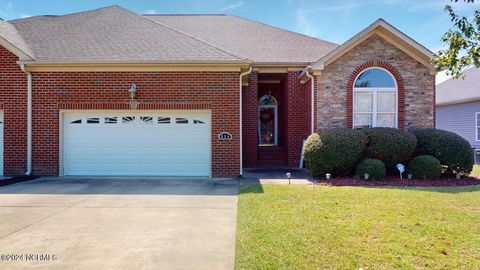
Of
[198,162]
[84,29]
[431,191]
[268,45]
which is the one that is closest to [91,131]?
[198,162]

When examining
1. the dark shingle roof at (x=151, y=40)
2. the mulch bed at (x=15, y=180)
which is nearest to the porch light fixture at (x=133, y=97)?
the dark shingle roof at (x=151, y=40)

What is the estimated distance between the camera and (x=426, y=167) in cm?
1045

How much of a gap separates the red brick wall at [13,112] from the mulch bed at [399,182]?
9.69 meters

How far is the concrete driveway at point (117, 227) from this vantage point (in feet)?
14.0

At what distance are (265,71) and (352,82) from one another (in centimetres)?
368

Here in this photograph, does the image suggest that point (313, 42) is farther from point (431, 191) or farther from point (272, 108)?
point (431, 191)

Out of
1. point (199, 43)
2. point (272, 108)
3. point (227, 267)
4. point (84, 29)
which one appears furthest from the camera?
point (272, 108)

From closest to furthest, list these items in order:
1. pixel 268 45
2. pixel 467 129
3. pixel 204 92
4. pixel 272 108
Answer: pixel 204 92 → pixel 268 45 → pixel 272 108 → pixel 467 129

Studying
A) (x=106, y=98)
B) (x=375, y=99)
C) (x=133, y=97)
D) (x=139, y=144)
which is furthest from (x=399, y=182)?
(x=106, y=98)

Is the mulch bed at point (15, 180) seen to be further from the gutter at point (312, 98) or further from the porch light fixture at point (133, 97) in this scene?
the gutter at point (312, 98)

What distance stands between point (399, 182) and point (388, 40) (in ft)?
17.1

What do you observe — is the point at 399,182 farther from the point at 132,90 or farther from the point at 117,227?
the point at 132,90

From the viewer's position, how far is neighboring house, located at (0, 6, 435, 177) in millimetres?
11094

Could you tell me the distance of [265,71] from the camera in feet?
46.3
